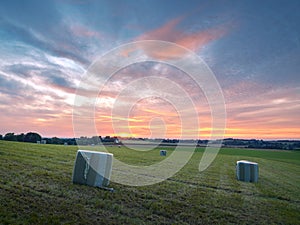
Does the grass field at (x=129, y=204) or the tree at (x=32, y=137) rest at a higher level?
the tree at (x=32, y=137)

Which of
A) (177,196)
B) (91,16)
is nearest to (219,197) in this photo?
(177,196)

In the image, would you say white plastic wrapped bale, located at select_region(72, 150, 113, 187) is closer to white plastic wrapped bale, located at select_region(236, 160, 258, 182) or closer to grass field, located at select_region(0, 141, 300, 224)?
grass field, located at select_region(0, 141, 300, 224)

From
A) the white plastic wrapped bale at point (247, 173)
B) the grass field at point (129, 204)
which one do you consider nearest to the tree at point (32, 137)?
the grass field at point (129, 204)

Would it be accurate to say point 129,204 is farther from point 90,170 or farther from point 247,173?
point 247,173

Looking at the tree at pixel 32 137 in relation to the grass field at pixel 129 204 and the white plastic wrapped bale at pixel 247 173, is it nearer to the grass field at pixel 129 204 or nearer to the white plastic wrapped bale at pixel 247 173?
the grass field at pixel 129 204

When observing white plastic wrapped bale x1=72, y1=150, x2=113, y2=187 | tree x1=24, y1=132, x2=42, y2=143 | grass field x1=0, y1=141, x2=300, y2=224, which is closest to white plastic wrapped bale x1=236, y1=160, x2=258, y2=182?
grass field x1=0, y1=141, x2=300, y2=224

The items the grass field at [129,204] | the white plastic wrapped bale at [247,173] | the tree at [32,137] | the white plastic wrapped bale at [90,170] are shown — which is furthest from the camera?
the tree at [32,137]

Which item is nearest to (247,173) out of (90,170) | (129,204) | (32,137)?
(129,204)

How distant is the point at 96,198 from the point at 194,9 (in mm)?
13007

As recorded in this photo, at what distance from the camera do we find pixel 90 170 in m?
9.29

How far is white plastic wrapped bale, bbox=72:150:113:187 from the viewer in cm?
929

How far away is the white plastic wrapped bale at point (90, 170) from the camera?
929cm

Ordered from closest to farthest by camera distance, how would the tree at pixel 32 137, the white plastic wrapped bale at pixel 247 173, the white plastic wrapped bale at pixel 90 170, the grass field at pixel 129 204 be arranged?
the grass field at pixel 129 204 < the white plastic wrapped bale at pixel 90 170 < the white plastic wrapped bale at pixel 247 173 < the tree at pixel 32 137

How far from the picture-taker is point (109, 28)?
55.6 ft
